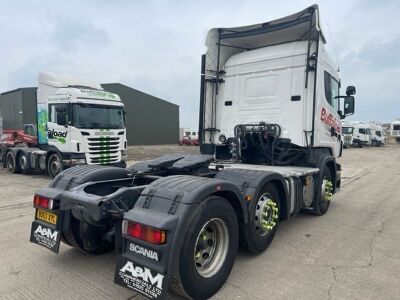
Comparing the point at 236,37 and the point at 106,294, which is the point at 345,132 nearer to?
the point at 236,37

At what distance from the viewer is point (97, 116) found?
1170 centimetres

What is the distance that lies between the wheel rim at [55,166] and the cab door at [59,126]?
0.55 meters

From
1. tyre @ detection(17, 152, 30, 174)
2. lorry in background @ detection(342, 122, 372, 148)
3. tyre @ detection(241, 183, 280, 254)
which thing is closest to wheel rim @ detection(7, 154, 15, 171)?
tyre @ detection(17, 152, 30, 174)

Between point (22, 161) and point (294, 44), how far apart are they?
1203 centimetres

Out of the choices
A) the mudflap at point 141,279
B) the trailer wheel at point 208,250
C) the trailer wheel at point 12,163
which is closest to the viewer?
the mudflap at point 141,279

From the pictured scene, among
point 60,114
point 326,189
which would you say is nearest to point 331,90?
point 326,189

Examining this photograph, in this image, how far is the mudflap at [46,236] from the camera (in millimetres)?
3646

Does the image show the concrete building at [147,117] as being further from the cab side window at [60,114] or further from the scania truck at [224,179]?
the scania truck at [224,179]

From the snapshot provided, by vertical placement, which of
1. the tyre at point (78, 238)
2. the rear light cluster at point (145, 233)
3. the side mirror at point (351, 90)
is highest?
the side mirror at point (351, 90)

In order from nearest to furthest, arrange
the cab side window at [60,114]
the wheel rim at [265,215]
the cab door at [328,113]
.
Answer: the wheel rim at [265,215], the cab door at [328,113], the cab side window at [60,114]

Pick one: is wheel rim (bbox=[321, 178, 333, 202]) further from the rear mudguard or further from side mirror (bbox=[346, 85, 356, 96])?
the rear mudguard

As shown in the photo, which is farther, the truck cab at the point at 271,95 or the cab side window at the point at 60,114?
the cab side window at the point at 60,114

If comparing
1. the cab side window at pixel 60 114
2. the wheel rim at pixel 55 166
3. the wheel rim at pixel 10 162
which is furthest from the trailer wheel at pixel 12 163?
the cab side window at pixel 60 114

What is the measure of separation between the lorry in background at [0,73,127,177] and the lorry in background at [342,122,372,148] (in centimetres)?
3356
